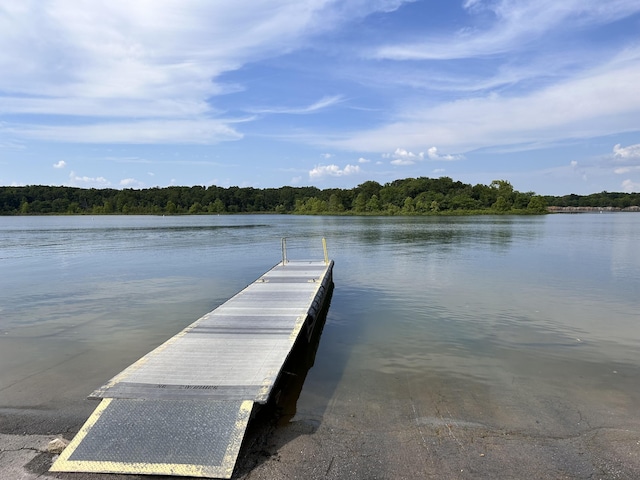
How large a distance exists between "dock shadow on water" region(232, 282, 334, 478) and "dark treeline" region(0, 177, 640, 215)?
126265 millimetres

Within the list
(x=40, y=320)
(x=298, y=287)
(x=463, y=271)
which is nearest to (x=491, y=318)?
(x=298, y=287)

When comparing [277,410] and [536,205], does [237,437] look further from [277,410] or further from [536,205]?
[536,205]

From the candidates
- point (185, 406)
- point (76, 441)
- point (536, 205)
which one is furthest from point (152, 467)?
point (536, 205)

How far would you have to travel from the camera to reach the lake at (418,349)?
18.9 feet

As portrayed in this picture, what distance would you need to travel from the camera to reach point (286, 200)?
7510 inches

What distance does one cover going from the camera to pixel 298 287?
12.7 m

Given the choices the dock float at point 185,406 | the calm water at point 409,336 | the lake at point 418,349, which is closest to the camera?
the dock float at point 185,406

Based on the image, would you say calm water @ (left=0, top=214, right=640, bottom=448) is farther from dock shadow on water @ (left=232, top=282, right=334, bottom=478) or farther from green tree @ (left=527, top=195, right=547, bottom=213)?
green tree @ (left=527, top=195, right=547, bottom=213)

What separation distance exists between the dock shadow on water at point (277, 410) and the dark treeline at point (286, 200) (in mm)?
126265

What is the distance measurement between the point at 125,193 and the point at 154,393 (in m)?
187

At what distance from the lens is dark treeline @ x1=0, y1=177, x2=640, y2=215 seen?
5438 inches

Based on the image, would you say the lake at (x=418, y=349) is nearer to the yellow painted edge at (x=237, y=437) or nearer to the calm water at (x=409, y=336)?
the calm water at (x=409, y=336)

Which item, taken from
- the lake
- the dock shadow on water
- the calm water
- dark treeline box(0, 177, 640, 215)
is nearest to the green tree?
dark treeline box(0, 177, 640, 215)

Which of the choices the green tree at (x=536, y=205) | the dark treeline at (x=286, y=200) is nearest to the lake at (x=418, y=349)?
the dark treeline at (x=286, y=200)
